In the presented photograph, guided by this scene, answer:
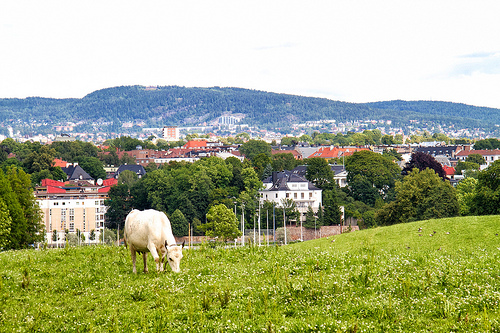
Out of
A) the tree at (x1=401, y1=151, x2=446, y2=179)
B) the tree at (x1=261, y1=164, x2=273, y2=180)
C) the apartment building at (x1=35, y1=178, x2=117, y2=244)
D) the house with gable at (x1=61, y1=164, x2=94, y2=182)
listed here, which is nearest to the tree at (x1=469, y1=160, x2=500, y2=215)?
the tree at (x1=401, y1=151, x2=446, y2=179)

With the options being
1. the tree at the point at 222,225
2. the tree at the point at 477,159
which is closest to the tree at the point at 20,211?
the tree at the point at 222,225

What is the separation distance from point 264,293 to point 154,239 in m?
4.68

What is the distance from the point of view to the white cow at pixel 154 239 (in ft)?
51.9

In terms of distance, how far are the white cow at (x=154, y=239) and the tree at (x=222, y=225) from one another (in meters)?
60.3

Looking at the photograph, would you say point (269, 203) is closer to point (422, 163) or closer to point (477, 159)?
point (422, 163)

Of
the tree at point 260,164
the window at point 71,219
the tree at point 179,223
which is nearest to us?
the tree at point 179,223

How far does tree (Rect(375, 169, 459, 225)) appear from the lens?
6247cm

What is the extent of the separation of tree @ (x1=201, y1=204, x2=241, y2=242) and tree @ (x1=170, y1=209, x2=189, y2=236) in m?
6.51

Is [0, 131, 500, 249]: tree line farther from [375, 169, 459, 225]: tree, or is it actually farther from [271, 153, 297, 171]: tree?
[271, 153, 297, 171]: tree

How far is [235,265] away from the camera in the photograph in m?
16.3

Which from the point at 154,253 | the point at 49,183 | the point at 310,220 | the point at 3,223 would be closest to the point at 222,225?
the point at 310,220

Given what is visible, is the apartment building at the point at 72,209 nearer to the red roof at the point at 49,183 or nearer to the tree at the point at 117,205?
the tree at the point at 117,205

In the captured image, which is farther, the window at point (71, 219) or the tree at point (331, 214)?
the window at point (71, 219)

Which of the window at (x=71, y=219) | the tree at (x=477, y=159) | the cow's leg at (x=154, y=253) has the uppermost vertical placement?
the cow's leg at (x=154, y=253)
